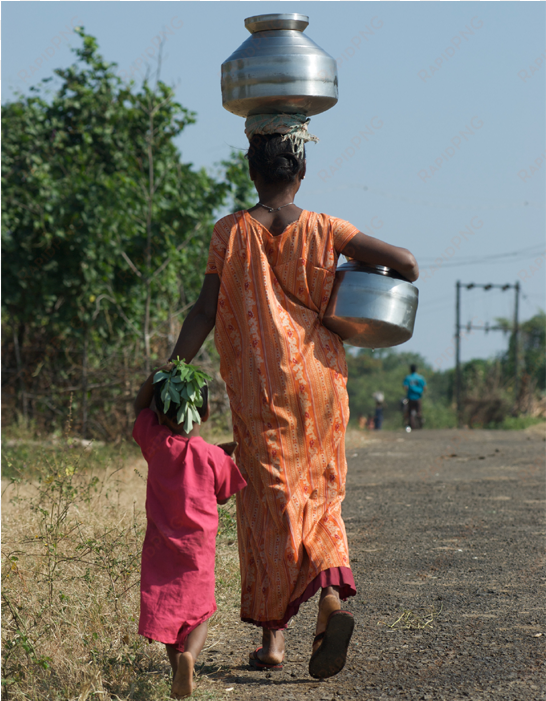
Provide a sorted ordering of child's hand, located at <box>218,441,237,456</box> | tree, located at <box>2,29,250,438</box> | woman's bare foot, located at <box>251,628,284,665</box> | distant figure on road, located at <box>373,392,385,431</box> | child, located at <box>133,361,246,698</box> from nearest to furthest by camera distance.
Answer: child, located at <box>133,361,246,698</box> < child's hand, located at <box>218,441,237,456</box> < woman's bare foot, located at <box>251,628,284,665</box> < tree, located at <box>2,29,250,438</box> < distant figure on road, located at <box>373,392,385,431</box>

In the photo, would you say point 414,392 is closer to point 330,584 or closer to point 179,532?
point 330,584

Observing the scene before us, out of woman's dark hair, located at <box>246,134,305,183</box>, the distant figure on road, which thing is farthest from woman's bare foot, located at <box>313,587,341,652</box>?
the distant figure on road

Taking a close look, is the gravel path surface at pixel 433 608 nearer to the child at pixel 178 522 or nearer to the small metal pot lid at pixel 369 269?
the child at pixel 178 522

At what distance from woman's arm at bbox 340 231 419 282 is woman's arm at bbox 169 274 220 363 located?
53cm

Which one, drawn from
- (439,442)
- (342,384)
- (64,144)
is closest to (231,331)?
(342,384)

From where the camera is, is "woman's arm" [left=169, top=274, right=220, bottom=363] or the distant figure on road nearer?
"woman's arm" [left=169, top=274, right=220, bottom=363]

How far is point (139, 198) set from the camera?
30.6 ft

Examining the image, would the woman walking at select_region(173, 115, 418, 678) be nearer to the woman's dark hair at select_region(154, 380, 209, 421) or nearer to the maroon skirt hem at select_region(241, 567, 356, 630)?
the maroon skirt hem at select_region(241, 567, 356, 630)

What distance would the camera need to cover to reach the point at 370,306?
2.84 m

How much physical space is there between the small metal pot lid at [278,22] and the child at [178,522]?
1.50m

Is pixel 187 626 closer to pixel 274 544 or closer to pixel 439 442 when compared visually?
pixel 274 544

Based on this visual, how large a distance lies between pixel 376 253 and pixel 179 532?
1262 millimetres

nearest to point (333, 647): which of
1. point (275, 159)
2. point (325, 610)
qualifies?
point (325, 610)

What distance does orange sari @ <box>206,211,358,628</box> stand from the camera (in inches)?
106
